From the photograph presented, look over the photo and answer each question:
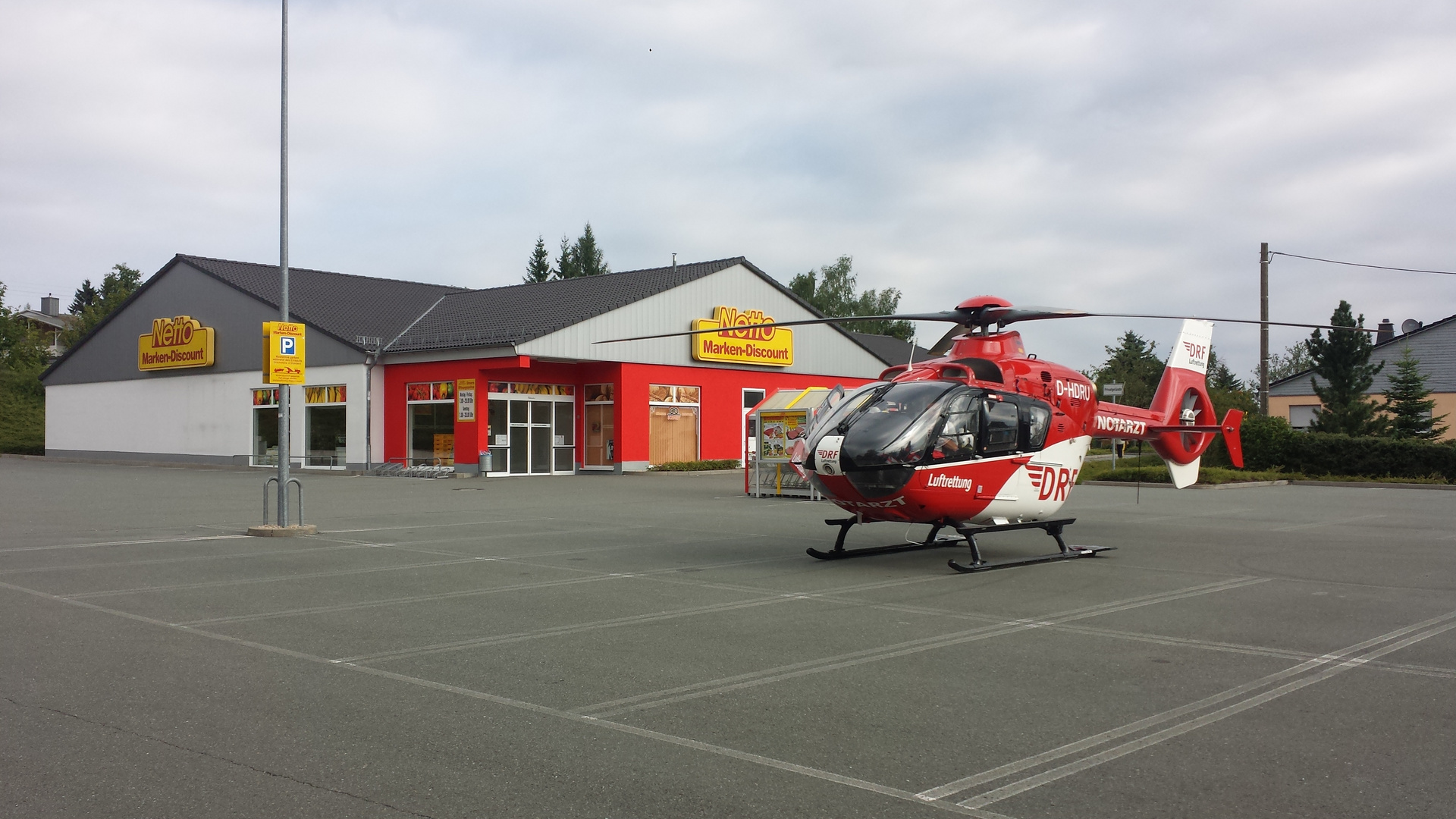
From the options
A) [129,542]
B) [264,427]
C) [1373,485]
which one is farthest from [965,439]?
[264,427]

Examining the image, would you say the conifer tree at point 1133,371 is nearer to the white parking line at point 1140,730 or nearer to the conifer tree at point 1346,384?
the conifer tree at point 1346,384

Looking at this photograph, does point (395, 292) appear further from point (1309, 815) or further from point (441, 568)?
point (1309, 815)

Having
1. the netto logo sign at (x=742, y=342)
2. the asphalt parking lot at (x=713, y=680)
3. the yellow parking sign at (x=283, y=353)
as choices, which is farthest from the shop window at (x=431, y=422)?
the asphalt parking lot at (x=713, y=680)

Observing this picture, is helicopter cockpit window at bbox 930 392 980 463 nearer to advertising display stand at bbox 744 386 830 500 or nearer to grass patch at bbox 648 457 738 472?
advertising display stand at bbox 744 386 830 500

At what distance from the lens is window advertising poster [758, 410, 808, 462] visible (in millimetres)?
24797

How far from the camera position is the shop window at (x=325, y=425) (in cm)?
3588

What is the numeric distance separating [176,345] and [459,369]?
49.9 feet

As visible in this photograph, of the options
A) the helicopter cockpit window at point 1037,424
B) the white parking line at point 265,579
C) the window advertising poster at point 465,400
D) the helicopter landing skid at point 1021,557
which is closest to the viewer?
the white parking line at point 265,579

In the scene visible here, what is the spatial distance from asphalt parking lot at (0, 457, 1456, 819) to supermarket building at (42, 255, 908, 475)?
1914 cm

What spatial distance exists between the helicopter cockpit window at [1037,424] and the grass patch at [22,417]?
170 ft

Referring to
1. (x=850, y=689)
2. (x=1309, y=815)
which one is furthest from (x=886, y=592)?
(x=1309, y=815)

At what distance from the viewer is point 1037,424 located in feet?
44.4

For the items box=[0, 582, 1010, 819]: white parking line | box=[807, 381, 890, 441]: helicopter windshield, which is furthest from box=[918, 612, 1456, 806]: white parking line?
box=[807, 381, 890, 441]: helicopter windshield

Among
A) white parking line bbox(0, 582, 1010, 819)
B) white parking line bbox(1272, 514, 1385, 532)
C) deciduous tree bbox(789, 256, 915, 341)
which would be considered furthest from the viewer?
deciduous tree bbox(789, 256, 915, 341)
